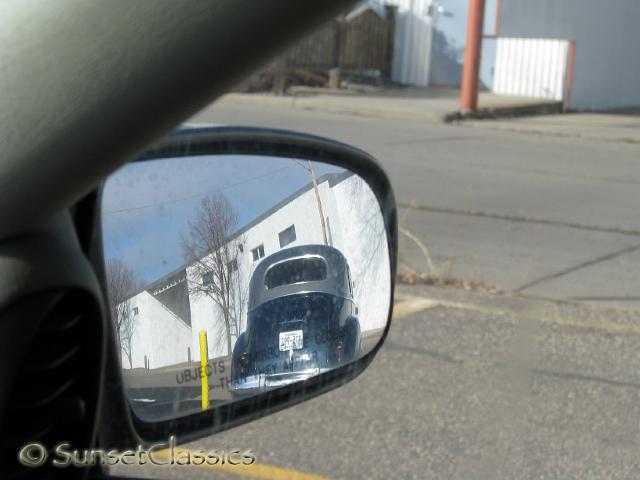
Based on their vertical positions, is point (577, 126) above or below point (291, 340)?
below

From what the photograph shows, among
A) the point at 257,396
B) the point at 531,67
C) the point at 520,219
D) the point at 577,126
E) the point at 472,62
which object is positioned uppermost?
the point at 472,62

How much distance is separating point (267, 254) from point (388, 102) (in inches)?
699

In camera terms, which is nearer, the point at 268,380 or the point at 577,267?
the point at 268,380

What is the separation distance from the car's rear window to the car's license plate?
9cm

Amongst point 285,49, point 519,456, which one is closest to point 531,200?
point 519,456

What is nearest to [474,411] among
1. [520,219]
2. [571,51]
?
[520,219]

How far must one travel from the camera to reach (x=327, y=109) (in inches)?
711

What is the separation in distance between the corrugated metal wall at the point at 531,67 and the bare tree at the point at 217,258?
63.3 ft

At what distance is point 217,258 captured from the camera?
1496 millimetres

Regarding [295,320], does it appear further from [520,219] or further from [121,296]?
[520,219]

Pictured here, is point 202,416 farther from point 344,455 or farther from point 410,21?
point 410,21

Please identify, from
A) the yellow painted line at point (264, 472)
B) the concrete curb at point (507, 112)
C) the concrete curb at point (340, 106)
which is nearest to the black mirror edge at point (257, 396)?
the yellow painted line at point (264, 472)

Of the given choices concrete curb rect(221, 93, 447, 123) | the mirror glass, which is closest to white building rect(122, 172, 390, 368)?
the mirror glass

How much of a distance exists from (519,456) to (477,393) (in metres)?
0.70
